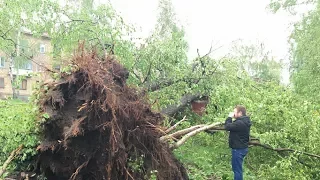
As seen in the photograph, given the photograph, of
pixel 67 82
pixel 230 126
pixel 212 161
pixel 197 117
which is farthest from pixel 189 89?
pixel 67 82

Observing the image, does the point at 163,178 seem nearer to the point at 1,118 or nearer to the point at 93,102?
the point at 93,102

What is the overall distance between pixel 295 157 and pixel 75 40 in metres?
5.91

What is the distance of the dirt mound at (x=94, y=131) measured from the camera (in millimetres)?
5133

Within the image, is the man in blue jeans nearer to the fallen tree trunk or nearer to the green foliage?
the fallen tree trunk

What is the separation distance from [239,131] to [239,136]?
111 mm

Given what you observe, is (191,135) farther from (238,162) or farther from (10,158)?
(10,158)

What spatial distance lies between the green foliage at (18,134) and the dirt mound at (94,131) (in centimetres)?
17

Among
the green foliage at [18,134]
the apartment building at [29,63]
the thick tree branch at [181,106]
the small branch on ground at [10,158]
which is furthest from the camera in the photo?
the thick tree branch at [181,106]

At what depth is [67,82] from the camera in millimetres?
5359

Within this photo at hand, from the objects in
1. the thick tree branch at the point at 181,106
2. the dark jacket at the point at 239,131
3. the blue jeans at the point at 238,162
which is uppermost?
the thick tree branch at the point at 181,106

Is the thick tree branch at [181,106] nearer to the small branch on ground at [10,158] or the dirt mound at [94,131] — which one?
the dirt mound at [94,131]

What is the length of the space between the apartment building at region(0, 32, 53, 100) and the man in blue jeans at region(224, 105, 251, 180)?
10.2 ft

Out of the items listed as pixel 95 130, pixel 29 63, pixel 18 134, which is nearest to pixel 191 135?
pixel 95 130

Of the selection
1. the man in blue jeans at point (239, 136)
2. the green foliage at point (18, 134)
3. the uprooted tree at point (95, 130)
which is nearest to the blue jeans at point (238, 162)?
the man in blue jeans at point (239, 136)
